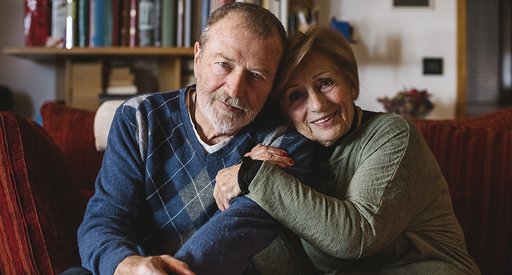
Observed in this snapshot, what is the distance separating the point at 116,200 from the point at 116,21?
177 centimetres

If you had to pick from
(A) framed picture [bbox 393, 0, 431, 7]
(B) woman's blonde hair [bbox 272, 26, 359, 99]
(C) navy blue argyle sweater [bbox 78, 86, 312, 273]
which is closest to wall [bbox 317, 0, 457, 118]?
(A) framed picture [bbox 393, 0, 431, 7]

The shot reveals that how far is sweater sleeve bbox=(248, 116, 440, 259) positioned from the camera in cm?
98

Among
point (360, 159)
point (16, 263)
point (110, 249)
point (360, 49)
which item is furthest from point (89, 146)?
point (360, 49)

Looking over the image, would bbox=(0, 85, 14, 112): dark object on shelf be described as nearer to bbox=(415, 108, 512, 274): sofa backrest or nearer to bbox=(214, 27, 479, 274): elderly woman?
bbox=(214, 27, 479, 274): elderly woman

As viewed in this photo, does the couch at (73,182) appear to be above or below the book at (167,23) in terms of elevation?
below

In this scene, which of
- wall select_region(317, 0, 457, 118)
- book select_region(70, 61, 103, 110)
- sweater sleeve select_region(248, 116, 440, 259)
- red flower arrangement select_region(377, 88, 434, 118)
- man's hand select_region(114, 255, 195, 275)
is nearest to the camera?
man's hand select_region(114, 255, 195, 275)

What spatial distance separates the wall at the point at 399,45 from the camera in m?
3.12

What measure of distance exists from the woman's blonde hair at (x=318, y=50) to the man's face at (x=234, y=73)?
0.11ft

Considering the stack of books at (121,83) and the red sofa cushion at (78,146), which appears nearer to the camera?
the red sofa cushion at (78,146)

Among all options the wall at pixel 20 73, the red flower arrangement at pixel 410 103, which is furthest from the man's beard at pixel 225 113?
the wall at pixel 20 73

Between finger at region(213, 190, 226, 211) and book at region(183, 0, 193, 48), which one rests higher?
book at region(183, 0, 193, 48)

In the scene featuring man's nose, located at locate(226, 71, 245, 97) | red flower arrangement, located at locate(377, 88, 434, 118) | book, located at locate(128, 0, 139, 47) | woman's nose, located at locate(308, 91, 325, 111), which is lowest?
woman's nose, located at locate(308, 91, 325, 111)

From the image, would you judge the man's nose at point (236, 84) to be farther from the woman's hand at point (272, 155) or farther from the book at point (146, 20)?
the book at point (146, 20)

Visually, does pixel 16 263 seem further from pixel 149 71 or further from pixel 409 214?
pixel 149 71
